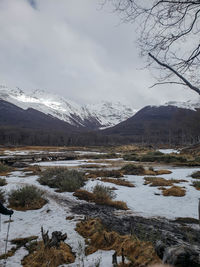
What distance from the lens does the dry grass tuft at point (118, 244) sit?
310cm

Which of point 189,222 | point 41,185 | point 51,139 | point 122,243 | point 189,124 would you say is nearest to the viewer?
point 122,243

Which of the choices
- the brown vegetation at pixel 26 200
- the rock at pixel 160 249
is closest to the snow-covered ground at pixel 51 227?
the brown vegetation at pixel 26 200

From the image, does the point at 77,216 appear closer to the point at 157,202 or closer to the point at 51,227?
the point at 51,227

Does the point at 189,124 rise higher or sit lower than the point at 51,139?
higher

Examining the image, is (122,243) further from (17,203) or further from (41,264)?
(17,203)

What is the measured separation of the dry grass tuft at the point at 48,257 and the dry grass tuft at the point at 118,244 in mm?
485

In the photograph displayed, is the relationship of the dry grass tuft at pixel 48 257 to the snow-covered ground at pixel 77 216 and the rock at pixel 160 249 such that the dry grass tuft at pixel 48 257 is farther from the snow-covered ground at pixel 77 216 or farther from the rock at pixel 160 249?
the rock at pixel 160 249

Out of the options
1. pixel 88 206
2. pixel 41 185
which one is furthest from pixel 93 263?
pixel 41 185

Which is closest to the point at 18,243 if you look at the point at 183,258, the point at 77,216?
the point at 77,216

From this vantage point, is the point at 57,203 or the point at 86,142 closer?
the point at 57,203

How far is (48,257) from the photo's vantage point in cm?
336

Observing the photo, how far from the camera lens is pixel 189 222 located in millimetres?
5711

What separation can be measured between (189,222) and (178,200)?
2.28 meters

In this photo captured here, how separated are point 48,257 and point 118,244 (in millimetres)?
1500
